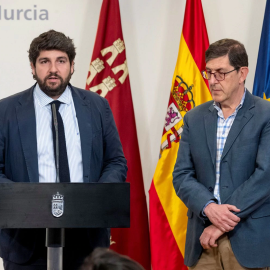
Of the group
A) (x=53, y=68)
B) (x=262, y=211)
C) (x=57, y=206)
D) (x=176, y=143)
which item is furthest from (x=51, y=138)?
(x=176, y=143)

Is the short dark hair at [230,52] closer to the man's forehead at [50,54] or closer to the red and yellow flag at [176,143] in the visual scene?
the man's forehead at [50,54]

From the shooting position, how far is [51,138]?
2.65m

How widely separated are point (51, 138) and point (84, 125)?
0.64 feet

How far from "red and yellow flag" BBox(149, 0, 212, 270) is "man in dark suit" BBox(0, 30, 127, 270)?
124 centimetres

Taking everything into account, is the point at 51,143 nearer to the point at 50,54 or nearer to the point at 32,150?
the point at 32,150

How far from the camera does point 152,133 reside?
14.6 feet

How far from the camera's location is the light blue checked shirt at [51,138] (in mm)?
2611

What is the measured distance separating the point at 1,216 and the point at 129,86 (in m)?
2.43

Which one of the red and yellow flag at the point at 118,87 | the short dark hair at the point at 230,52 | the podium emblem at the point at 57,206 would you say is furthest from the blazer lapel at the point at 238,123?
the red and yellow flag at the point at 118,87

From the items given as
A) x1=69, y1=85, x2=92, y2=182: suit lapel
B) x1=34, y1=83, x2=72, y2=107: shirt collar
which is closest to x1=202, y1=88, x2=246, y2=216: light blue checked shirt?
x1=69, y1=85, x2=92, y2=182: suit lapel

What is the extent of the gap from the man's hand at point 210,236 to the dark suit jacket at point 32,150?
1.77 ft

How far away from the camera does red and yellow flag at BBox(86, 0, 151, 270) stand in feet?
13.6

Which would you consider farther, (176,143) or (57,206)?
(176,143)

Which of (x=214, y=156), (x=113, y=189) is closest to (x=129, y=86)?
(x=214, y=156)
